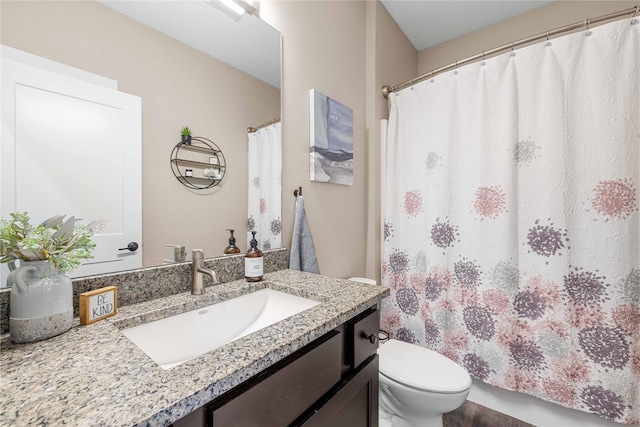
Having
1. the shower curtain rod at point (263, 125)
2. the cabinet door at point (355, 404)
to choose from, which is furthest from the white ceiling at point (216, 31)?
the cabinet door at point (355, 404)

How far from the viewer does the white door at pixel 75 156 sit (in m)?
0.63

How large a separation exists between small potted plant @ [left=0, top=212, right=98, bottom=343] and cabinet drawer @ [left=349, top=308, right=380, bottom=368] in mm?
708

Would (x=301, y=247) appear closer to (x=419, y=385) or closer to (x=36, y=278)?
(x=419, y=385)

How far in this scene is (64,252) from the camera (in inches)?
23.6

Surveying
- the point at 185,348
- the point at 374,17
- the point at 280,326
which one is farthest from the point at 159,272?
the point at 374,17

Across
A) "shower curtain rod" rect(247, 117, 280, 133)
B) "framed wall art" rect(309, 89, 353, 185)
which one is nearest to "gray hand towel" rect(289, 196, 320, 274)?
"framed wall art" rect(309, 89, 353, 185)

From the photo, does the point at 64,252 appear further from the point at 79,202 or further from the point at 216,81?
the point at 216,81

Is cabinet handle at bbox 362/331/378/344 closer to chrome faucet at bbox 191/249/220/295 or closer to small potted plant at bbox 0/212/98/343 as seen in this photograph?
chrome faucet at bbox 191/249/220/295

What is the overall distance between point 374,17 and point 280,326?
206 cm

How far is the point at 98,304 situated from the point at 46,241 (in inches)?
7.7

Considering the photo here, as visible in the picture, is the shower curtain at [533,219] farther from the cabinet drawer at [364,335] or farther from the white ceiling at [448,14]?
the cabinet drawer at [364,335]

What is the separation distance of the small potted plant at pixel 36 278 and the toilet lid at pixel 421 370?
Answer: 1193mm

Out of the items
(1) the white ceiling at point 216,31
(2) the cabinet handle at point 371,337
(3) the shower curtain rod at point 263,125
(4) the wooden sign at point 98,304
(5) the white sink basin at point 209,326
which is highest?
(1) the white ceiling at point 216,31

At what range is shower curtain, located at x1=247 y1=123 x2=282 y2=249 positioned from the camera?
115 centimetres
